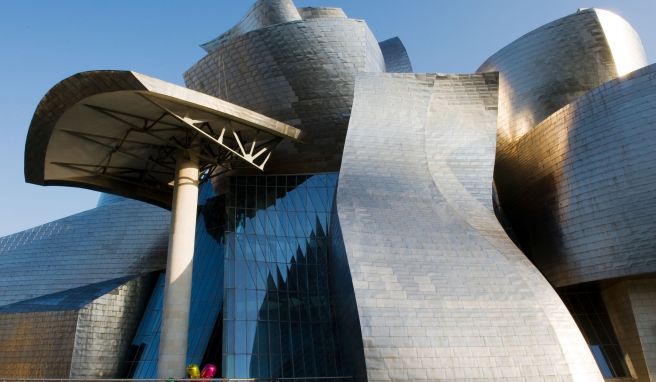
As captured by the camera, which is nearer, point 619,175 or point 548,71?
point 619,175

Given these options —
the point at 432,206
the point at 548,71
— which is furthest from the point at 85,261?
the point at 548,71

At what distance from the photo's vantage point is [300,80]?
18281 mm

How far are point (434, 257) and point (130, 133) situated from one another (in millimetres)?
9689

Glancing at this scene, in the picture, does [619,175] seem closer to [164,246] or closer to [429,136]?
[429,136]

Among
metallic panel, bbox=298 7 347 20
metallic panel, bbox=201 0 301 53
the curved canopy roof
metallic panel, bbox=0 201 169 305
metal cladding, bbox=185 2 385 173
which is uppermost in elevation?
metallic panel, bbox=298 7 347 20

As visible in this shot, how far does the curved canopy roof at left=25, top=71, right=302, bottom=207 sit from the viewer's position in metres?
12.2

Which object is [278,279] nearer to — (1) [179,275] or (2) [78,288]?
(1) [179,275]

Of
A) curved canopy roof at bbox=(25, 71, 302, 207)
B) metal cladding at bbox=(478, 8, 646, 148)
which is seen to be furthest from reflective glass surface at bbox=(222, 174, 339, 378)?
metal cladding at bbox=(478, 8, 646, 148)

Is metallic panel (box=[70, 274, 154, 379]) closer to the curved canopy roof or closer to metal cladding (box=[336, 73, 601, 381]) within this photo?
the curved canopy roof

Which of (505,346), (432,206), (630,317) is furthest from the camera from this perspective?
(630,317)

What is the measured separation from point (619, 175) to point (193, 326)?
46.6ft

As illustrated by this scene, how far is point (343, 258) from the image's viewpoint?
11.9 m

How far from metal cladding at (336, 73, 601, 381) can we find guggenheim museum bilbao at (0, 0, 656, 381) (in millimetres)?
51

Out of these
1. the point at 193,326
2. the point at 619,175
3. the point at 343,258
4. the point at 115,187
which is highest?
the point at 115,187
